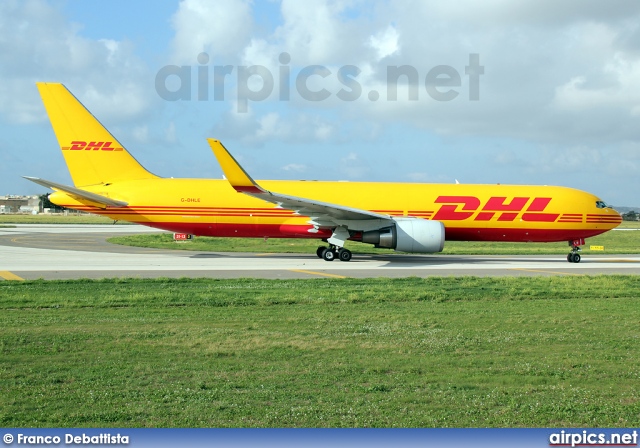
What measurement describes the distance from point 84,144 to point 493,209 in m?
16.9

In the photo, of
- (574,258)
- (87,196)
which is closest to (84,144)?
(87,196)

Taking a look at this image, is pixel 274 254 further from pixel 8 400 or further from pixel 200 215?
pixel 8 400

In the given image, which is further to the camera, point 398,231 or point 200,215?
point 200,215

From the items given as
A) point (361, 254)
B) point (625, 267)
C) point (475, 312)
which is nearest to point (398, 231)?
point (361, 254)

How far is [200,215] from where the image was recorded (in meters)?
25.5

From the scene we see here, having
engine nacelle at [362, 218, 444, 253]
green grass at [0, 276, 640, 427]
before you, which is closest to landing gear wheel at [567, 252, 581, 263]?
engine nacelle at [362, 218, 444, 253]

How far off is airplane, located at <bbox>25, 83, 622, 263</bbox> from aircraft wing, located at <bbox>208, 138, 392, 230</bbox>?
0.35 ft

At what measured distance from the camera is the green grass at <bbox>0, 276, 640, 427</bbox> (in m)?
5.59

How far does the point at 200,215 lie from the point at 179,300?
517 inches

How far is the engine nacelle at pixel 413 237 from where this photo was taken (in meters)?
23.3

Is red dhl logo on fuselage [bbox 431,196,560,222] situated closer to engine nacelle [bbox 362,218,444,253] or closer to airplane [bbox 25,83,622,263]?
airplane [bbox 25,83,622,263]

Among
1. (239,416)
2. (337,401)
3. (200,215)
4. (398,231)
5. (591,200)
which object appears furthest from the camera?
(591,200)

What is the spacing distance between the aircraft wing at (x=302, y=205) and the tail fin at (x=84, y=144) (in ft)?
19.9

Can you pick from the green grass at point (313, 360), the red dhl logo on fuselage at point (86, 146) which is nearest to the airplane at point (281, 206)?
the red dhl logo on fuselage at point (86, 146)
